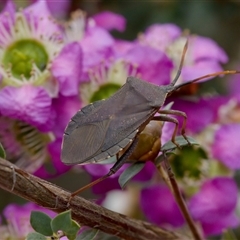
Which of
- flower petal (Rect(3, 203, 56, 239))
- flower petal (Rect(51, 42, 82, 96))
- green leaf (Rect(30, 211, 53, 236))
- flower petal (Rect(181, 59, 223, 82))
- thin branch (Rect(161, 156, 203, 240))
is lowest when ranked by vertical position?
green leaf (Rect(30, 211, 53, 236))

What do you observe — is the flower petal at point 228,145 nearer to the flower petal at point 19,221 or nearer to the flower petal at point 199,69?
the flower petal at point 199,69

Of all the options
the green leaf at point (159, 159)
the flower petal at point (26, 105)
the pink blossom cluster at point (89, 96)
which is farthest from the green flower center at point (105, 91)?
the green leaf at point (159, 159)

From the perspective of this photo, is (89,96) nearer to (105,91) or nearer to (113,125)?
(105,91)

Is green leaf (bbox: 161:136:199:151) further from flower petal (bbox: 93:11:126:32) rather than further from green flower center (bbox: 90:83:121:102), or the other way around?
flower petal (bbox: 93:11:126:32)

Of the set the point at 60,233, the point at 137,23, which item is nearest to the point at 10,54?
the point at 60,233

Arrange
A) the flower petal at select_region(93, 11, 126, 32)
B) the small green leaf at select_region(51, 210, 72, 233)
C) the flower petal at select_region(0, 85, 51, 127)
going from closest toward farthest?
the small green leaf at select_region(51, 210, 72, 233), the flower petal at select_region(0, 85, 51, 127), the flower petal at select_region(93, 11, 126, 32)

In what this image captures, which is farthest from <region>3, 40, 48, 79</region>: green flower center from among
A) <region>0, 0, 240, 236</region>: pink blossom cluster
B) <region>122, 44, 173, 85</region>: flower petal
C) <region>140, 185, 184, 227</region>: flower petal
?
<region>140, 185, 184, 227</region>: flower petal

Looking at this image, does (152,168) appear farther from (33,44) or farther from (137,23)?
(137,23)

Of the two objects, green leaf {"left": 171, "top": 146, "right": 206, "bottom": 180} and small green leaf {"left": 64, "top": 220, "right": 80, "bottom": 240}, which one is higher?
green leaf {"left": 171, "top": 146, "right": 206, "bottom": 180}
